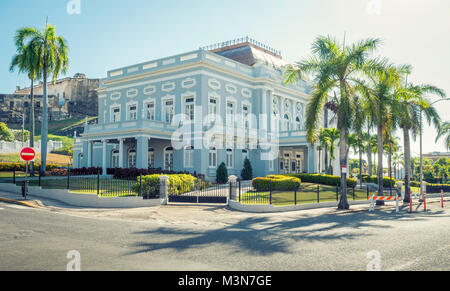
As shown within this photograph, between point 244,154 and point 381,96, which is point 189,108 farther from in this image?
point 381,96

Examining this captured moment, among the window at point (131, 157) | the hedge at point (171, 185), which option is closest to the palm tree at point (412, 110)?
the hedge at point (171, 185)

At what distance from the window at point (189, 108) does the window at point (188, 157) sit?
111 inches

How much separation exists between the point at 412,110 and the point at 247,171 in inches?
624

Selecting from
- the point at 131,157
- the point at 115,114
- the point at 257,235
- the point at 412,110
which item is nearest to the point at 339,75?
the point at 412,110

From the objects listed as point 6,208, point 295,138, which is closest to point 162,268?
point 6,208

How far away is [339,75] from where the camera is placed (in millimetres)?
20859

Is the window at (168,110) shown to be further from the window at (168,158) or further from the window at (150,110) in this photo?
the window at (168,158)

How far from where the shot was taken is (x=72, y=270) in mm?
6484

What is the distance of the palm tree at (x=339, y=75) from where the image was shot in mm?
20344

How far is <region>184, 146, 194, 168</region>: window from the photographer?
34.6 meters

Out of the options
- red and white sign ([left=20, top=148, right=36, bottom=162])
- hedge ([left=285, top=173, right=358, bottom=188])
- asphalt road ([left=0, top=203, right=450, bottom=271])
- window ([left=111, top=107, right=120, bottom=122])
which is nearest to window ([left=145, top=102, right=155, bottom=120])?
window ([left=111, top=107, right=120, bottom=122])

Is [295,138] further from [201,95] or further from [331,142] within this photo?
[201,95]

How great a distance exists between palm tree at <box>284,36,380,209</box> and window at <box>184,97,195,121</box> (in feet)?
51.5
